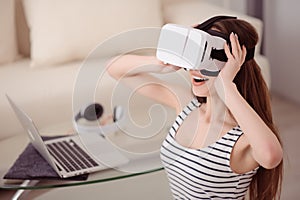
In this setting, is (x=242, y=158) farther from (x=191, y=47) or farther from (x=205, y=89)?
(x=191, y=47)

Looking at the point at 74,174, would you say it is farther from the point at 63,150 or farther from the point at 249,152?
the point at 249,152

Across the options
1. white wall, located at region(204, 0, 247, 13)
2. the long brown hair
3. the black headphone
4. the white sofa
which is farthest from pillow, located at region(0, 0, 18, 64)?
the long brown hair

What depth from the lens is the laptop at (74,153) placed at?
5.26ft

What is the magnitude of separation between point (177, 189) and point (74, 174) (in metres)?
0.31

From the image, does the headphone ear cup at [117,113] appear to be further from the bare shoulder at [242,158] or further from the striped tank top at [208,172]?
the bare shoulder at [242,158]

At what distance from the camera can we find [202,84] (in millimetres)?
1329

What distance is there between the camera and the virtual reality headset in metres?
1.20

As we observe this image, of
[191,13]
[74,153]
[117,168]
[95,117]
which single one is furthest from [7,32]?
[117,168]

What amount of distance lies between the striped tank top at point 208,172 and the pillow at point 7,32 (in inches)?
57.0

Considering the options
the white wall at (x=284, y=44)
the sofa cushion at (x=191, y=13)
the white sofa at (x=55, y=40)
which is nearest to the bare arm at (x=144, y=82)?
the white sofa at (x=55, y=40)

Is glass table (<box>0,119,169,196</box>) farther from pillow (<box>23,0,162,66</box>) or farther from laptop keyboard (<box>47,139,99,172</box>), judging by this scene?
pillow (<box>23,0,162,66</box>)

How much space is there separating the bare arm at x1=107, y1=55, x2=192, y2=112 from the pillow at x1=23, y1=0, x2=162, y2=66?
104 cm

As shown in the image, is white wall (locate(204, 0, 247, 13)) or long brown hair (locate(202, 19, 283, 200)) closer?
long brown hair (locate(202, 19, 283, 200))

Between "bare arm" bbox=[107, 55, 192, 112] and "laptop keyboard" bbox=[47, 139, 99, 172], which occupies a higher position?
"bare arm" bbox=[107, 55, 192, 112]
